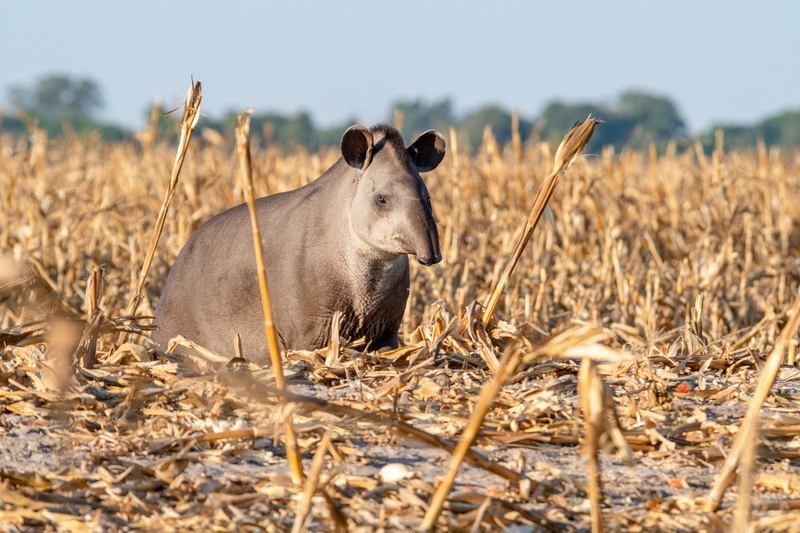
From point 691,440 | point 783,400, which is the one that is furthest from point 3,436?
point 783,400

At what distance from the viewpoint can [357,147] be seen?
17.1 feet

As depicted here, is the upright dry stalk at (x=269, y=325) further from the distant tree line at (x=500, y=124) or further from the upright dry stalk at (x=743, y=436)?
the distant tree line at (x=500, y=124)

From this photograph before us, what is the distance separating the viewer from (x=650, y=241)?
354 inches

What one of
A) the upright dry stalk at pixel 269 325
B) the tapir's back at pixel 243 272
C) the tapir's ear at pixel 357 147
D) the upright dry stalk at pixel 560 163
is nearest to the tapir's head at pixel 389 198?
the tapir's ear at pixel 357 147

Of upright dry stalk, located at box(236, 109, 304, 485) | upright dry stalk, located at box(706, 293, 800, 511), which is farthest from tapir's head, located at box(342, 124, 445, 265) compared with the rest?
upright dry stalk, located at box(706, 293, 800, 511)

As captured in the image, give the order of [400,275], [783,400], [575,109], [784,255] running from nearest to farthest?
[783,400] < [400,275] < [784,255] < [575,109]

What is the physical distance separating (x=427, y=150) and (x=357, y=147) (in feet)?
1.46

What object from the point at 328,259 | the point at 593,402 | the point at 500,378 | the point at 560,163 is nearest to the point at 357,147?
the point at 328,259

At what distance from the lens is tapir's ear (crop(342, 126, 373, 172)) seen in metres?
5.11

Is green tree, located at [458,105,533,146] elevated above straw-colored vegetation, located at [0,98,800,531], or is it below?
above

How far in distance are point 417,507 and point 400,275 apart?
2.45 meters

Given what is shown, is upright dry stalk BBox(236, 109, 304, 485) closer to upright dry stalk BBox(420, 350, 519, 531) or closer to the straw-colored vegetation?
the straw-colored vegetation

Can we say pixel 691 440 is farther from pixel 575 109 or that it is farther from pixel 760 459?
pixel 575 109

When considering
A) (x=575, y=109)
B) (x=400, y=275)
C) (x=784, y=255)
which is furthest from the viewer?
(x=575, y=109)
